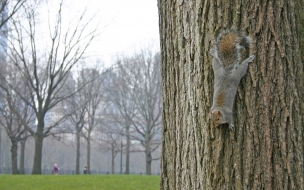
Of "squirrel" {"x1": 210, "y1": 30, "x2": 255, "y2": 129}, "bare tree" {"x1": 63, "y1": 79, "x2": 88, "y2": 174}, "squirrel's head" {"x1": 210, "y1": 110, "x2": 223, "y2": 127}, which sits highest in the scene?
"bare tree" {"x1": 63, "y1": 79, "x2": 88, "y2": 174}

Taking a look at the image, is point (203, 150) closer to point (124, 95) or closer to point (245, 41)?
point (245, 41)

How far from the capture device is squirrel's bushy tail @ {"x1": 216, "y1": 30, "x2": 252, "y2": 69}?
76.7 inches

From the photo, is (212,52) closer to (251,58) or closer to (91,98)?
(251,58)

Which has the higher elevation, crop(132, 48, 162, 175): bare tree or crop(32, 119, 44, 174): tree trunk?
crop(132, 48, 162, 175): bare tree

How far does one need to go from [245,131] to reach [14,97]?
26.1m

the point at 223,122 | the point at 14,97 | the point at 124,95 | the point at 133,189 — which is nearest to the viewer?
the point at 223,122

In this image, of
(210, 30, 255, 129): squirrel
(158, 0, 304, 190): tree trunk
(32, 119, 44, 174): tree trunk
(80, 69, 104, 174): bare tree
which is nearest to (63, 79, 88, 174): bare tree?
(80, 69, 104, 174): bare tree

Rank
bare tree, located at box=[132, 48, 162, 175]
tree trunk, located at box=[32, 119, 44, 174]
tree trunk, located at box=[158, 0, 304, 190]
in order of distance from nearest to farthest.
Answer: tree trunk, located at box=[158, 0, 304, 190] < tree trunk, located at box=[32, 119, 44, 174] < bare tree, located at box=[132, 48, 162, 175]

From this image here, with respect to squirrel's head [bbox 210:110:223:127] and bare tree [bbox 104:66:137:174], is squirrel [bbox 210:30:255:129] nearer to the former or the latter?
squirrel's head [bbox 210:110:223:127]

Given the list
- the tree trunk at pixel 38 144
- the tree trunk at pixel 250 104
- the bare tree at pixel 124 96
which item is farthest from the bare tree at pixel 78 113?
the tree trunk at pixel 250 104

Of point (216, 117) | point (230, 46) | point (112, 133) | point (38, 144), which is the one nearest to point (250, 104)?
point (216, 117)

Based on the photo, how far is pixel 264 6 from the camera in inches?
76.6

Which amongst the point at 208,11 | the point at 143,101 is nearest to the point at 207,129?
the point at 208,11

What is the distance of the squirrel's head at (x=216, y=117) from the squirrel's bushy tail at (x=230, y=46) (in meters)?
0.24
